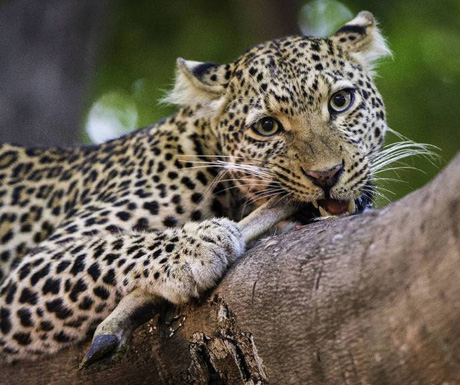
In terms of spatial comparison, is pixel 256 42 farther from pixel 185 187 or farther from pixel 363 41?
pixel 185 187

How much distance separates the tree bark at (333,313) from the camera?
3.63 metres

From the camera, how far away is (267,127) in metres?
6.95

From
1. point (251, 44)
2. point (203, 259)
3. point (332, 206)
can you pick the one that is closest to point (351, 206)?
point (332, 206)

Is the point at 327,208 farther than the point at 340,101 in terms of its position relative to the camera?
No

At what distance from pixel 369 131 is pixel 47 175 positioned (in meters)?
3.14

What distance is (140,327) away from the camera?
18.0ft

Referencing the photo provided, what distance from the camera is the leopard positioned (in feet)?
19.2

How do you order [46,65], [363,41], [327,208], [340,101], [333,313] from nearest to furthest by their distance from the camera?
[333,313] < [327,208] < [340,101] < [363,41] < [46,65]

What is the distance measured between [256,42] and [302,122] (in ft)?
19.1

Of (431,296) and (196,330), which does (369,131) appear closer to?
(196,330)

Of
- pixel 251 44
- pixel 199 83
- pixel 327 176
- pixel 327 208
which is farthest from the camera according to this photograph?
pixel 251 44

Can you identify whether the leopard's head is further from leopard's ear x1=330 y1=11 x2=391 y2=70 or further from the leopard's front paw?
the leopard's front paw

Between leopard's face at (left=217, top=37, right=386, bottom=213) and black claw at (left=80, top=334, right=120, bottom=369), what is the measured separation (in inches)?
70.7

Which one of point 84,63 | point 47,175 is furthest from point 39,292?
point 84,63
